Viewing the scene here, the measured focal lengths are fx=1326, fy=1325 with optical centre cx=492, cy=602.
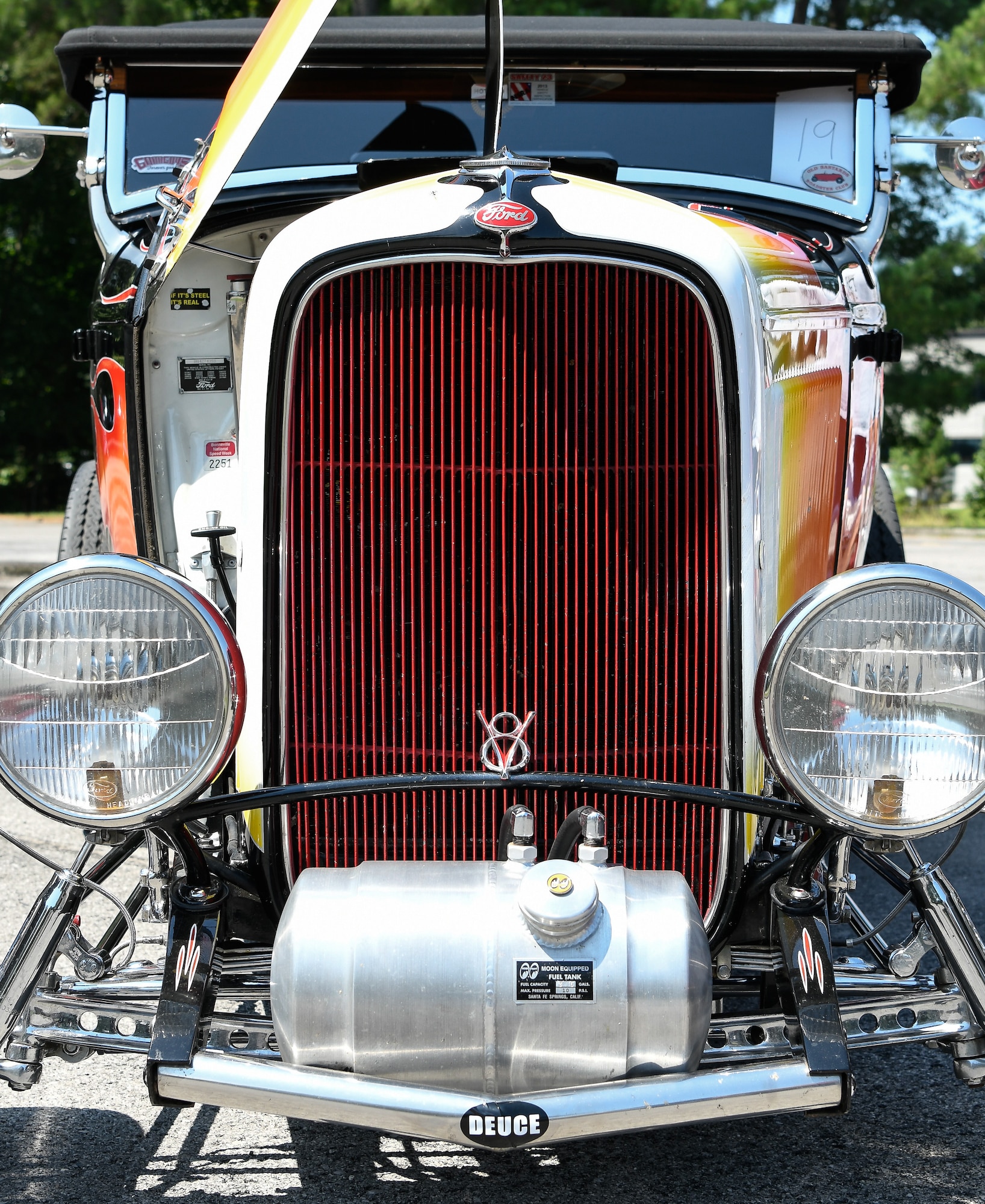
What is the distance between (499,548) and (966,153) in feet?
6.59

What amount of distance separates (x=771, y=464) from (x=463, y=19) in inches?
65.9

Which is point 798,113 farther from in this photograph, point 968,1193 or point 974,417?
point 974,417

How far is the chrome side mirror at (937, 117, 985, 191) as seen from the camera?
3.40 metres

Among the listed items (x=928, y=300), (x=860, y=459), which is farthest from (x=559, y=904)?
(x=928, y=300)

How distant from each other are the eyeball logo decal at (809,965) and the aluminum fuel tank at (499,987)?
24 centimetres

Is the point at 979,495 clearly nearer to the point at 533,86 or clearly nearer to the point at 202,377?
the point at 533,86

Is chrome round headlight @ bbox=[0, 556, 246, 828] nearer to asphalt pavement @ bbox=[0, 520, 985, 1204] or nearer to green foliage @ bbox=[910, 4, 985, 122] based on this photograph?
asphalt pavement @ bbox=[0, 520, 985, 1204]

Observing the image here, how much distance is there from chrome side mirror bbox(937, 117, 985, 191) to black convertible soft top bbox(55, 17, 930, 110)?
21cm

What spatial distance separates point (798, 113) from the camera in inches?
131

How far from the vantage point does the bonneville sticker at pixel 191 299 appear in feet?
10.1

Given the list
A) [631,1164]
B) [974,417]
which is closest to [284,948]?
[631,1164]

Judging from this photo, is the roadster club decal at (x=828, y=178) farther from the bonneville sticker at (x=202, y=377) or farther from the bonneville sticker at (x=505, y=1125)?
the bonneville sticker at (x=505, y=1125)

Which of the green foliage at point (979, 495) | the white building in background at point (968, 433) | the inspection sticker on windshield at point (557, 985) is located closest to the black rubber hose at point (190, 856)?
the inspection sticker on windshield at point (557, 985)

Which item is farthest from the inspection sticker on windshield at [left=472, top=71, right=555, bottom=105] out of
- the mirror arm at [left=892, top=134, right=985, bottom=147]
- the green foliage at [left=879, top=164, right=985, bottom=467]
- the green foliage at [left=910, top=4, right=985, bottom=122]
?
the green foliage at [left=910, top=4, right=985, bottom=122]
